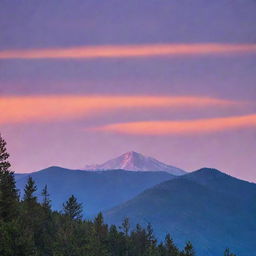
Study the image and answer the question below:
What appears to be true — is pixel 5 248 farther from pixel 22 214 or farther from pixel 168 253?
pixel 168 253

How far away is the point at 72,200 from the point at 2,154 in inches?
2931

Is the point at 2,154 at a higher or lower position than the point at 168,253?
higher

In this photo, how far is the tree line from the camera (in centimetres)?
8012

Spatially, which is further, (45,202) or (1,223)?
(45,202)

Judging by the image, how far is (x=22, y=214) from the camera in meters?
108

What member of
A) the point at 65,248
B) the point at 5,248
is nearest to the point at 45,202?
the point at 65,248

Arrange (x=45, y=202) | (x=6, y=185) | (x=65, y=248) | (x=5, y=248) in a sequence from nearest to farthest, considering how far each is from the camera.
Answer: (x=5, y=248), (x=6, y=185), (x=65, y=248), (x=45, y=202)

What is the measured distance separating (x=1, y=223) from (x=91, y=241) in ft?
107

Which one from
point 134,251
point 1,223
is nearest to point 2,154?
point 1,223

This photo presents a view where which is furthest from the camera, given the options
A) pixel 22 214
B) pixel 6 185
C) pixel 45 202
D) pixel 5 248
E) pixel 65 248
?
pixel 45 202

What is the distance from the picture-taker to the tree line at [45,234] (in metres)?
80.1

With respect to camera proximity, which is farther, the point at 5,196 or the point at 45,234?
the point at 45,234

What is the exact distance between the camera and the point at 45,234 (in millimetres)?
116188

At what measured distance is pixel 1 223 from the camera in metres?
83.7
